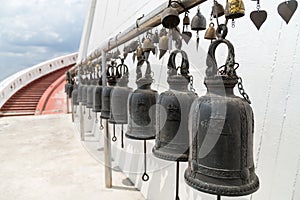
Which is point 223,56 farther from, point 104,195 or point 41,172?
point 41,172

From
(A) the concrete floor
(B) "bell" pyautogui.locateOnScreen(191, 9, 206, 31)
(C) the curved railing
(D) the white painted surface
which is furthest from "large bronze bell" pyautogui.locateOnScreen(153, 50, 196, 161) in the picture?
(C) the curved railing

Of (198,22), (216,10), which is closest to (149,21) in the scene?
(198,22)

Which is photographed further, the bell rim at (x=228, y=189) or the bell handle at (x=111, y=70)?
the bell handle at (x=111, y=70)

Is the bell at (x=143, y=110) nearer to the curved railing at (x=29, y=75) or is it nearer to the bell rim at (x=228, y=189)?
the bell rim at (x=228, y=189)

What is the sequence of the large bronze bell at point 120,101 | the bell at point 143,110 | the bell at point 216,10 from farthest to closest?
the large bronze bell at point 120,101, the bell at point 143,110, the bell at point 216,10

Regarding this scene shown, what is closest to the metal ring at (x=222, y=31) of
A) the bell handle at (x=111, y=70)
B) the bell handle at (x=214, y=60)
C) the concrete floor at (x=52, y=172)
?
the bell handle at (x=214, y=60)

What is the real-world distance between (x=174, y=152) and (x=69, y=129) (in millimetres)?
4879

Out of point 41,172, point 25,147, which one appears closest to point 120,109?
point 41,172

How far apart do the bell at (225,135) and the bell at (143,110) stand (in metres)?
0.50

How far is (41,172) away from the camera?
2.90 meters

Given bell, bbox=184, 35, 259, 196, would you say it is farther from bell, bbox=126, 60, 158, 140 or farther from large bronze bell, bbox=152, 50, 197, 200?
bell, bbox=126, 60, 158, 140

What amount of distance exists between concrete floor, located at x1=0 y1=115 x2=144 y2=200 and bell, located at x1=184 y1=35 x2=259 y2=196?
1783 mm

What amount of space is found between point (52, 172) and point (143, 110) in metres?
2.18

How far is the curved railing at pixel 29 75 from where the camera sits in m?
8.81
